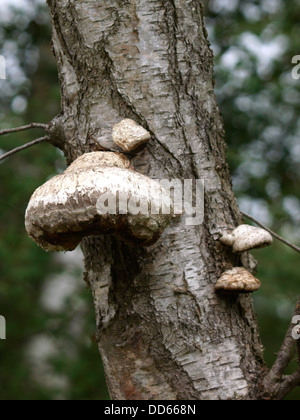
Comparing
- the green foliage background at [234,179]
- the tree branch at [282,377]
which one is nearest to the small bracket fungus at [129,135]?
the tree branch at [282,377]

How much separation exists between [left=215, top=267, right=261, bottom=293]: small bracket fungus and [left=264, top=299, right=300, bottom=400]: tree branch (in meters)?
0.22

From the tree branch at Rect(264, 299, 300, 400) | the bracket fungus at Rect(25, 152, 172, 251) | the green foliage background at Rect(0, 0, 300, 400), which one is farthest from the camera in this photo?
the green foliage background at Rect(0, 0, 300, 400)

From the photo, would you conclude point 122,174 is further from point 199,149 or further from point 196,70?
point 196,70

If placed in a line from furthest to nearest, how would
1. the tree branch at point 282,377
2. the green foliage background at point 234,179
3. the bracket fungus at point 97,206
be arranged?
1. the green foliage background at point 234,179
2. the tree branch at point 282,377
3. the bracket fungus at point 97,206

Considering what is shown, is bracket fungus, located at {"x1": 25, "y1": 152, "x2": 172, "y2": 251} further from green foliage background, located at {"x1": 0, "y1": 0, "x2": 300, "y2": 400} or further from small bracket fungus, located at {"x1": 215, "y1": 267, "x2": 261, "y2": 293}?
green foliage background, located at {"x1": 0, "y1": 0, "x2": 300, "y2": 400}

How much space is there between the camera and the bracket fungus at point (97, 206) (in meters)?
1.35

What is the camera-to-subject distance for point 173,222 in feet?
5.64

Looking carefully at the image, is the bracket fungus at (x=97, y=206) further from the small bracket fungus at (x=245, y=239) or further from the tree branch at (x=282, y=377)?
the tree branch at (x=282, y=377)

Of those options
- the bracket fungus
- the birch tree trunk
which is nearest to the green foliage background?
the birch tree trunk

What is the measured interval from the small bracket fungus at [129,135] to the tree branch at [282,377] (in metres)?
0.91

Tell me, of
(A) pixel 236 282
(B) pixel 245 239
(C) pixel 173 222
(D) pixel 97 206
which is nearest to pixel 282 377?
(A) pixel 236 282

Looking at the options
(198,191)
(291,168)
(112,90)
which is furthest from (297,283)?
(112,90)

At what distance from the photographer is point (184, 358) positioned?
1642 millimetres

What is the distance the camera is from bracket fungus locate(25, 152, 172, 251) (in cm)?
135
